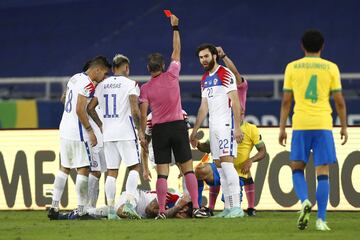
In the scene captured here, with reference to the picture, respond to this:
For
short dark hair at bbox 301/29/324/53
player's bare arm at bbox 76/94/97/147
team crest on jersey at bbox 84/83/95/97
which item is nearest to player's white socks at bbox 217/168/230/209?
player's bare arm at bbox 76/94/97/147

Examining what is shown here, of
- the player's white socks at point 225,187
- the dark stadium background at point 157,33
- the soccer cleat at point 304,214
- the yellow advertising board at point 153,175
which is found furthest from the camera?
the dark stadium background at point 157,33

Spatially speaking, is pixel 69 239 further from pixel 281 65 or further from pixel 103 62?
pixel 281 65

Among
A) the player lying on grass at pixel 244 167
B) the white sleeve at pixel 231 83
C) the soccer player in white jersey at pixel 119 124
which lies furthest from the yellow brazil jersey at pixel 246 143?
the soccer player in white jersey at pixel 119 124

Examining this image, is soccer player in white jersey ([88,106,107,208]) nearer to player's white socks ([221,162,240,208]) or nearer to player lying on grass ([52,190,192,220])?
player lying on grass ([52,190,192,220])

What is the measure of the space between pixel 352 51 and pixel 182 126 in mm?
11423

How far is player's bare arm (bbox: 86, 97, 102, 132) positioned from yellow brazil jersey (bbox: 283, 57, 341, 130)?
3343mm

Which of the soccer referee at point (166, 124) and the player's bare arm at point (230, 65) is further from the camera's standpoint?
the player's bare arm at point (230, 65)

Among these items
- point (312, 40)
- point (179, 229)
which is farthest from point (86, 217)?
point (312, 40)

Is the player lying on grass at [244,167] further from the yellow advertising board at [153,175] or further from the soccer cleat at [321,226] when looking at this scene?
the soccer cleat at [321,226]

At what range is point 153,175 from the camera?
54.2ft

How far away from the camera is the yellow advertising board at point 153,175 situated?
15758 mm

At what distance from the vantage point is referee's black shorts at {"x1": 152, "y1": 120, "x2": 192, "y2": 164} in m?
13.7

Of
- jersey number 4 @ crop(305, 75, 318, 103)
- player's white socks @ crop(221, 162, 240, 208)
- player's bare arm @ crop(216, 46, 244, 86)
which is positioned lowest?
player's white socks @ crop(221, 162, 240, 208)

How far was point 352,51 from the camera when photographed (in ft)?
80.5
